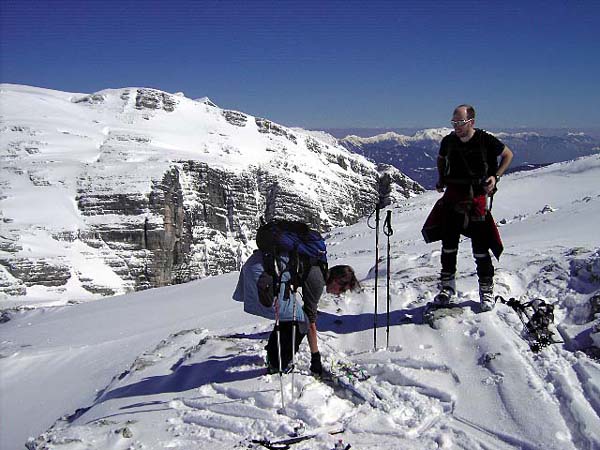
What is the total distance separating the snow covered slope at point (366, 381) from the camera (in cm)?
467

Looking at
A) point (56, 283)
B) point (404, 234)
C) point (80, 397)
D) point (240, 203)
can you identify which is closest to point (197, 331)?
point (80, 397)

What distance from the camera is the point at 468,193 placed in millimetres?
6844

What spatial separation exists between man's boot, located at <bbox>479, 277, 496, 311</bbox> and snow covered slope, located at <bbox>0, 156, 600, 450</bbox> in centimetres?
16

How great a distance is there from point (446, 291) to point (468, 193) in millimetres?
1599

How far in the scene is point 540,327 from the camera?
6.30 m

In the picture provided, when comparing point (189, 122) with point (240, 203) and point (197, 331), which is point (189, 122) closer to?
point (240, 203)

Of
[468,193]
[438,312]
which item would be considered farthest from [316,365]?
[468,193]

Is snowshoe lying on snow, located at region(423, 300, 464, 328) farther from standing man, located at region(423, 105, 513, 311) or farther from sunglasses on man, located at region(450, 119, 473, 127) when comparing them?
sunglasses on man, located at region(450, 119, 473, 127)

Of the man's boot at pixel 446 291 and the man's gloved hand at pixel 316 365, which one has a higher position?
the man's boot at pixel 446 291

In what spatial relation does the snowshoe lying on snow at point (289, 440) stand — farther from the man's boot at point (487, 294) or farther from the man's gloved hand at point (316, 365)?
the man's boot at point (487, 294)

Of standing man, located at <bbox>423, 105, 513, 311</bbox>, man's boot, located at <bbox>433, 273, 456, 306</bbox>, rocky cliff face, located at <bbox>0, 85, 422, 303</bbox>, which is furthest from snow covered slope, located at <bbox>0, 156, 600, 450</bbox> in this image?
rocky cliff face, located at <bbox>0, 85, 422, 303</bbox>

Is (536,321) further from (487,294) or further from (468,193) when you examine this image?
(468,193)

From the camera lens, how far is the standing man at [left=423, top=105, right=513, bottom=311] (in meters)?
6.62

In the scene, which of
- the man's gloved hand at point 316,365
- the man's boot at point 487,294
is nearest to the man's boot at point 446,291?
the man's boot at point 487,294
